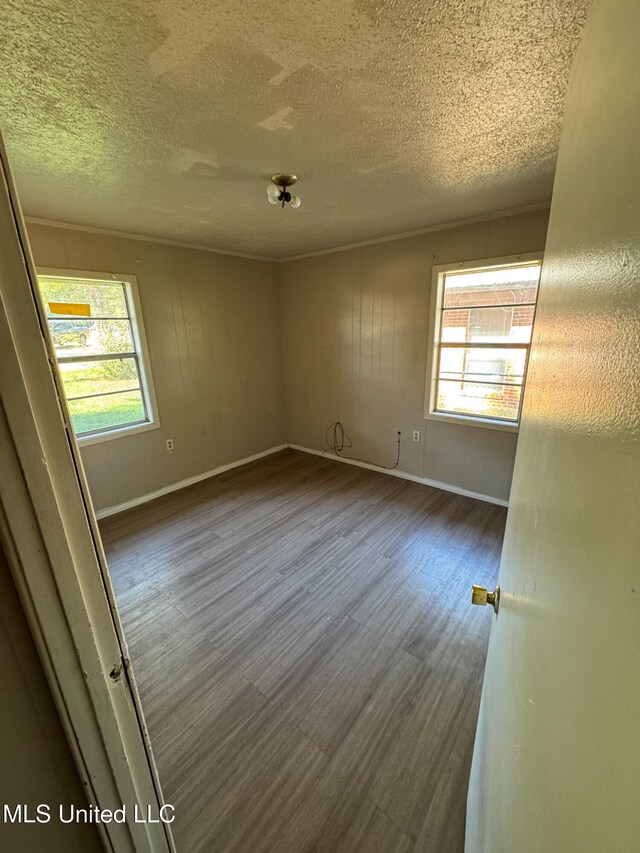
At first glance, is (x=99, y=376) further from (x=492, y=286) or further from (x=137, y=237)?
(x=492, y=286)

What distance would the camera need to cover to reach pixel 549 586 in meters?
0.49

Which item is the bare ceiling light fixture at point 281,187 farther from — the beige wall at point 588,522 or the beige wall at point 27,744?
the beige wall at point 27,744

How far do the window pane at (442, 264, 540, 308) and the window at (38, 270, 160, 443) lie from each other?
114 inches

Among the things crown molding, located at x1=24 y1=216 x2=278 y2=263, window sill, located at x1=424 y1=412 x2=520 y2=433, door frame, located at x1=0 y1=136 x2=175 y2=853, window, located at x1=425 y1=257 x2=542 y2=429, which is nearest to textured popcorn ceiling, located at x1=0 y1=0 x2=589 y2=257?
crown molding, located at x1=24 y1=216 x2=278 y2=263

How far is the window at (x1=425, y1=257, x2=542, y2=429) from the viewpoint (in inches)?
108

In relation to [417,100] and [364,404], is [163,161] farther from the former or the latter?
[364,404]

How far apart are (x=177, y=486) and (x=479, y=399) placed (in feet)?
10.4

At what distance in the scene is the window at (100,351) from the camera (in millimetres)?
2691

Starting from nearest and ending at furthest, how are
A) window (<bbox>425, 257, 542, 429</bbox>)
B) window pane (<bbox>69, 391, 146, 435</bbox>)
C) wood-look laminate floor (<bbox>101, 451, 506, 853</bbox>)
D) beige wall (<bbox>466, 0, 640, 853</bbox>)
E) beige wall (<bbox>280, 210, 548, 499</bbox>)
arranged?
beige wall (<bbox>466, 0, 640, 853</bbox>) → wood-look laminate floor (<bbox>101, 451, 506, 853</bbox>) → window (<bbox>425, 257, 542, 429</bbox>) → window pane (<bbox>69, 391, 146, 435</bbox>) → beige wall (<bbox>280, 210, 548, 499</bbox>)

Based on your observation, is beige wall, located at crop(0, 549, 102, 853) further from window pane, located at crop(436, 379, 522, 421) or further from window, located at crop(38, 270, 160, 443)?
window pane, located at crop(436, 379, 522, 421)

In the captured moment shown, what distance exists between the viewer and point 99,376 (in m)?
2.95

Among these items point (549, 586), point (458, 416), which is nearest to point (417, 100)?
point (549, 586)

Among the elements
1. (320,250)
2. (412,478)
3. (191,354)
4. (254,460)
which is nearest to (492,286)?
(320,250)

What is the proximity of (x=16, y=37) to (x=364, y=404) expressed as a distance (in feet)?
11.0
